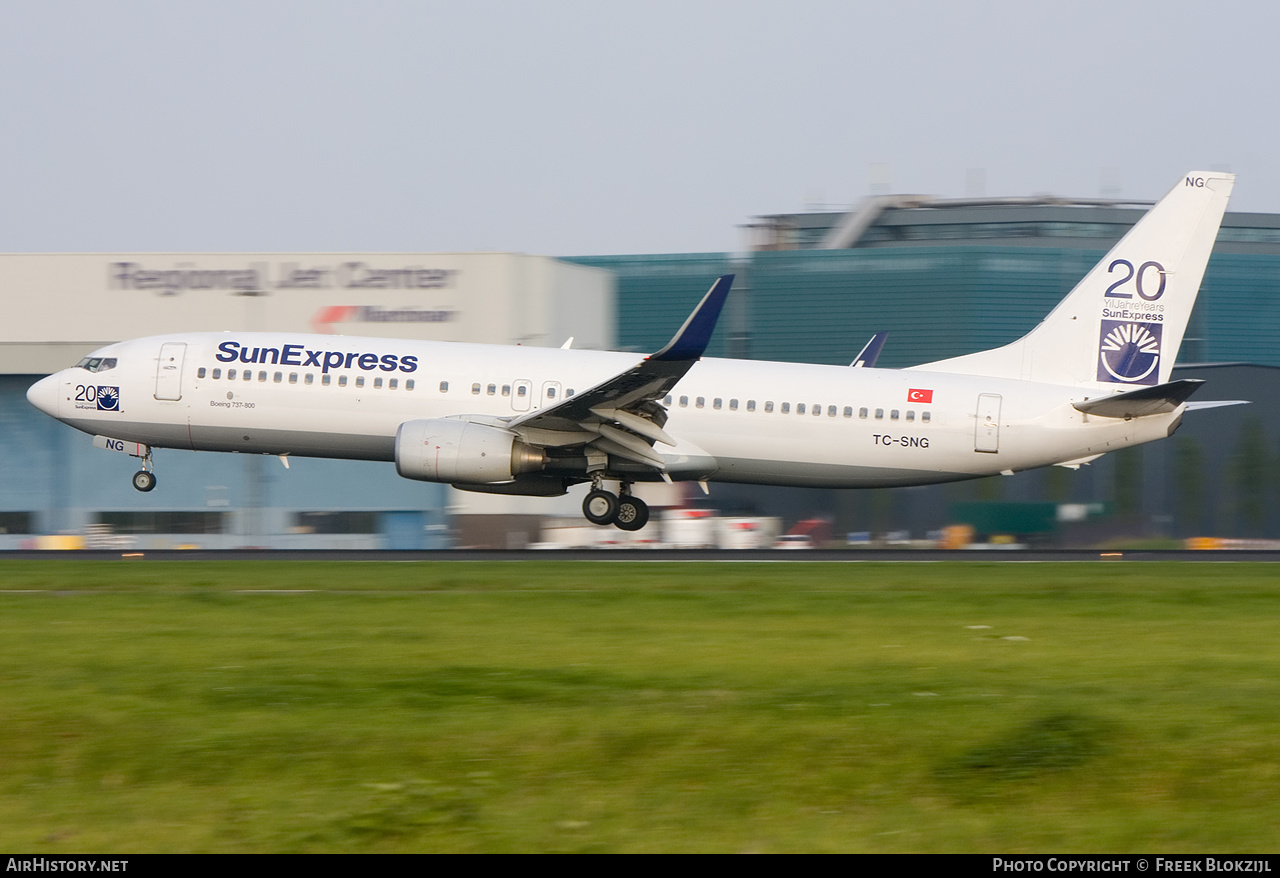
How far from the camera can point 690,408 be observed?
2738 cm

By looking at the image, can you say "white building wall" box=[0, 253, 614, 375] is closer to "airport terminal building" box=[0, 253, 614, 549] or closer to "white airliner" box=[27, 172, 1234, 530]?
"airport terminal building" box=[0, 253, 614, 549]

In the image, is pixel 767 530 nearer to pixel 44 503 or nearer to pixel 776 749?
pixel 44 503

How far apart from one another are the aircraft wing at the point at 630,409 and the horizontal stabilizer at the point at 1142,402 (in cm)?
761

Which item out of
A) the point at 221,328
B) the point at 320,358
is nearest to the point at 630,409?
the point at 320,358

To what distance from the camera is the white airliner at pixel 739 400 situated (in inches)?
1070

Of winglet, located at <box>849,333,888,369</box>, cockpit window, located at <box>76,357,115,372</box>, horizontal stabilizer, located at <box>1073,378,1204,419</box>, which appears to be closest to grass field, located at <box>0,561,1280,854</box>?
horizontal stabilizer, located at <box>1073,378,1204,419</box>

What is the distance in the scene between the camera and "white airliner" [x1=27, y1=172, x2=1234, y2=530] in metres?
27.2

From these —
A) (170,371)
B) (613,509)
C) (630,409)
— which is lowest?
(613,509)

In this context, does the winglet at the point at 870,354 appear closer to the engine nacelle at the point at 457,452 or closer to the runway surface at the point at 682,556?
the runway surface at the point at 682,556

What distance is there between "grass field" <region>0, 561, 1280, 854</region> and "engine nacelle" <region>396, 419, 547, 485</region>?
9.07 m

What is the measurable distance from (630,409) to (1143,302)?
1083 cm

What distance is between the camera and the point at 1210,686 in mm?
11805

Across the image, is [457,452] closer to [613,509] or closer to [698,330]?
[613,509]

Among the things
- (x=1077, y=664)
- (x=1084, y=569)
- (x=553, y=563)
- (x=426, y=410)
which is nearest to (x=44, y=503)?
(x=426, y=410)
